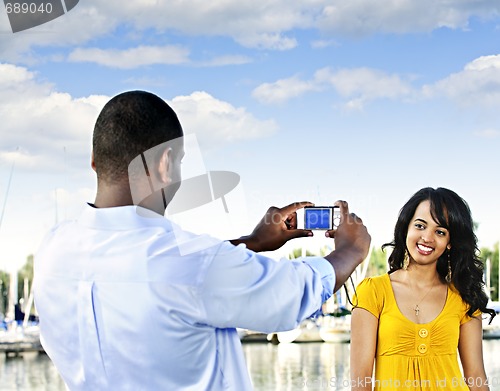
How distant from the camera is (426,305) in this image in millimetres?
4344

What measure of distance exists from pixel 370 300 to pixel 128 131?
2.52 meters

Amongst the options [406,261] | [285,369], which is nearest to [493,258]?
[285,369]

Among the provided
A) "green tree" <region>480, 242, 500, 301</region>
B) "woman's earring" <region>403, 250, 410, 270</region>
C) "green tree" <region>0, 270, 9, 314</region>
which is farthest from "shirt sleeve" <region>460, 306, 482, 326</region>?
"green tree" <region>480, 242, 500, 301</region>

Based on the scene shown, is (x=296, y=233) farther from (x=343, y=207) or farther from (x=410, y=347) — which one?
(x=410, y=347)

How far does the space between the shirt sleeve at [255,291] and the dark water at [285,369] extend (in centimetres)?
2024

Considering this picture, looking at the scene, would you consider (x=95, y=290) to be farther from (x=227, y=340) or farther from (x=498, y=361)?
(x=498, y=361)

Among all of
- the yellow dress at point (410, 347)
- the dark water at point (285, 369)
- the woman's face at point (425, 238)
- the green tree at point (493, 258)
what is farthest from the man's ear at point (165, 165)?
the green tree at point (493, 258)

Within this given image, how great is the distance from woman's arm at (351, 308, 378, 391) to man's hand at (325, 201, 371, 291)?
1.85 m

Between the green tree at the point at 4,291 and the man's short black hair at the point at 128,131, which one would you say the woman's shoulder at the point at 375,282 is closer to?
the man's short black hair at the point at 128,131

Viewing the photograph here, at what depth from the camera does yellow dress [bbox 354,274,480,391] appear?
4.14 m

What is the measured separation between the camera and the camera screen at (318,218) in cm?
243

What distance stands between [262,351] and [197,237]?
35.7m

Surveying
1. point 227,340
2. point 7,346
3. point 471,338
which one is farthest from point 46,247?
point 7,346

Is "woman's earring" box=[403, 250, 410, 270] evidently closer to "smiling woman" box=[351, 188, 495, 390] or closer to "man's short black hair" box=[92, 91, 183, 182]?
"smiling woman" box=[351, 188, 495, 390]
